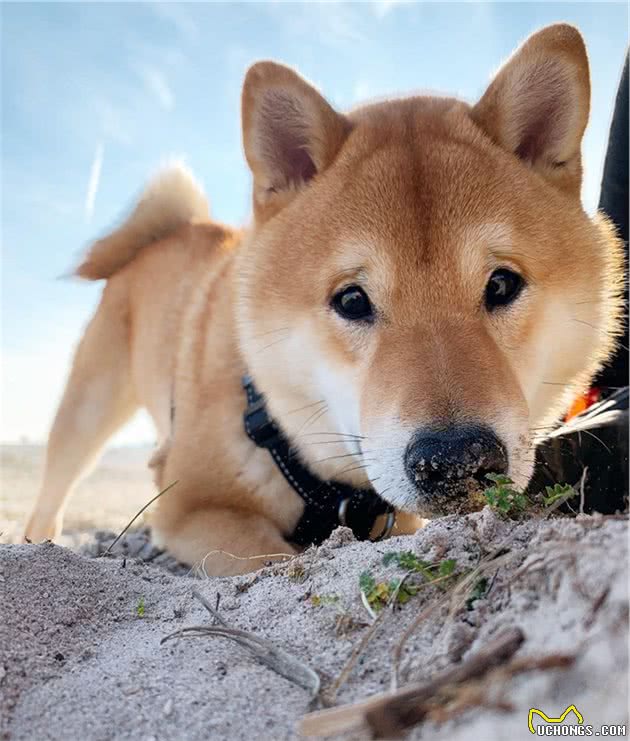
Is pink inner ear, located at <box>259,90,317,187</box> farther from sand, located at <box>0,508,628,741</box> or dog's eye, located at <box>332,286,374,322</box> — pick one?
sand, located at <box>0,508,628,741</box>

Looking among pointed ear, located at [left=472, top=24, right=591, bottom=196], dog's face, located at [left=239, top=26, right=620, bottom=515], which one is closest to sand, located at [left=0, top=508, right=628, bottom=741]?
dog's face, located at [left=239, top=26, right=620, bottom=515]

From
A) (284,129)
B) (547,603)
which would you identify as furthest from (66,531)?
(547,603)

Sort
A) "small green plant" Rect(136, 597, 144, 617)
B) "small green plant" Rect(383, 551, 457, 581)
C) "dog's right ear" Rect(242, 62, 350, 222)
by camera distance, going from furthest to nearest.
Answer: "dog's right ear" Rect(242, 62, 350, 222) → "small green plant" Rect(136, 597, 144, 617) → "small green plant" Rect(383, 551, 457, 581)

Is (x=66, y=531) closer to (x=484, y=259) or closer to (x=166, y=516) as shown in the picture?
(x=166, y=516)

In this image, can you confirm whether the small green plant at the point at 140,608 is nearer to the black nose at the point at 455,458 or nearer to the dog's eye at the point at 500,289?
the black nose at the point at 455,458

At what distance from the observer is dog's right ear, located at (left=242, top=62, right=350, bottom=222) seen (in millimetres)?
2551

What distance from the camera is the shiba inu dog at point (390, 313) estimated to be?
186 centimetres

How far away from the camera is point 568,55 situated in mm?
2447

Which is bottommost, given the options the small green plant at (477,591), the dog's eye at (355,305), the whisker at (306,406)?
the whisker at (306,406)

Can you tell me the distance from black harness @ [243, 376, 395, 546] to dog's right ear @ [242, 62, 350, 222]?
0.78 m

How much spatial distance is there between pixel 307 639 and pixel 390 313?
110cm

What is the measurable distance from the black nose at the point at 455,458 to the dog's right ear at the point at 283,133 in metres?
1.32

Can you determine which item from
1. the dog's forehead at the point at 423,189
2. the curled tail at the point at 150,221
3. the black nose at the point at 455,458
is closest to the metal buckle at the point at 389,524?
the black nose at the point at 455,458

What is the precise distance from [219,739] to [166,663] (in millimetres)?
304
